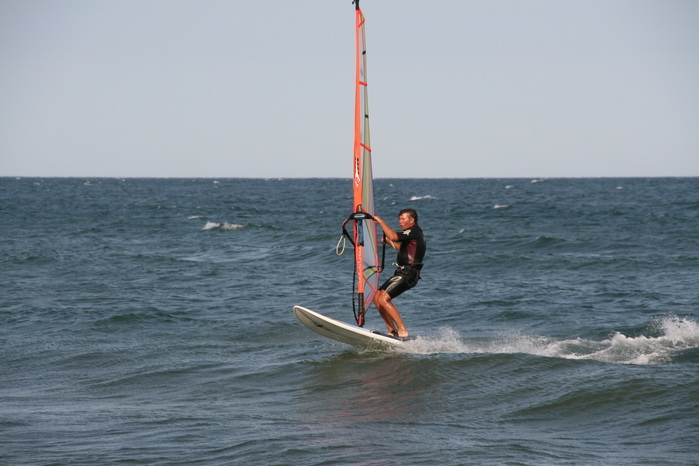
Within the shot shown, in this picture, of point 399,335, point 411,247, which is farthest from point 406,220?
point 399,335

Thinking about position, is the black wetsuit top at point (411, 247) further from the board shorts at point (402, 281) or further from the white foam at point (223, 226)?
the white foam at point (223, 226)

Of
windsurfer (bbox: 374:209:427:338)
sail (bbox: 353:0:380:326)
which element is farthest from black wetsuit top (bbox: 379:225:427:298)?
sail (bbox: 353:0:380:326)

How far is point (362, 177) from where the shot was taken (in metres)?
8.44

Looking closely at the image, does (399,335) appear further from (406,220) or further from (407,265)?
(406,220)

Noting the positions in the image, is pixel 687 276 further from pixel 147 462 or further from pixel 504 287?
pixel 147 462

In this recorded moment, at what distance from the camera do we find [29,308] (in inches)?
492

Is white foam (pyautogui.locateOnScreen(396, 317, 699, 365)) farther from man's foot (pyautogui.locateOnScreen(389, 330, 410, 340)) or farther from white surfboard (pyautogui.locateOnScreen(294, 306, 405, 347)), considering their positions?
white surfboard (pyautogui.locateOnScreen(294, 306, 405, 347))

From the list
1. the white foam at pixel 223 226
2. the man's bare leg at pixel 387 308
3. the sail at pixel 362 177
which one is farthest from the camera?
the white foam at pixel 223 226

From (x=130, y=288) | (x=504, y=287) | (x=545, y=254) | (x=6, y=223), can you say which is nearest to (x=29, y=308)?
(x=130, y=288)

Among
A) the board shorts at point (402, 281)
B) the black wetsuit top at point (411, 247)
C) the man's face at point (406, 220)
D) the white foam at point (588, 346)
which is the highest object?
the man's face at point (406, 220)

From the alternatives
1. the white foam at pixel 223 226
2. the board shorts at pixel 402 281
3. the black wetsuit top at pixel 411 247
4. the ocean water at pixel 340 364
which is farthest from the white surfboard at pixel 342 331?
the white foam at pixel 223 226

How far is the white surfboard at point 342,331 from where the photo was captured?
27.1 feet

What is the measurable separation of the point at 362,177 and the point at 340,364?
97.8 inches

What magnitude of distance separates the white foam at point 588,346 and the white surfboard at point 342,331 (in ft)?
1.47
